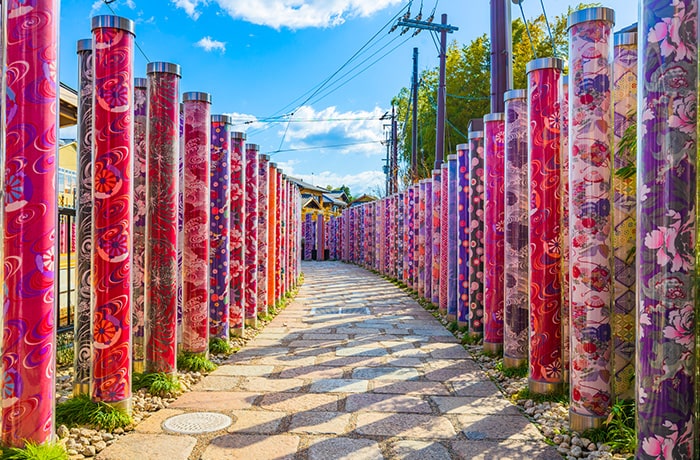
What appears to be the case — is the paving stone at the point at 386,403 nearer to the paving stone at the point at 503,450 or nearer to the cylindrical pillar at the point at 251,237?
the paving stone at the point at 503,450

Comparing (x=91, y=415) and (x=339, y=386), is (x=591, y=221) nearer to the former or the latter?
(x=339, y=386)

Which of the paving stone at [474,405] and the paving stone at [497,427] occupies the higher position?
the paving stone at [497,427]

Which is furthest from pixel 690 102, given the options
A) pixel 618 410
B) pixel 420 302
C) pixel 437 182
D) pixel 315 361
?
pixel 420 302

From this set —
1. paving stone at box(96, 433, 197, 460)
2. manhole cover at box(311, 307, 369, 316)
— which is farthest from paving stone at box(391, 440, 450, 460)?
manhole cover at box(311, 307, 369, 316)

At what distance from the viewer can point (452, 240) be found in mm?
7137

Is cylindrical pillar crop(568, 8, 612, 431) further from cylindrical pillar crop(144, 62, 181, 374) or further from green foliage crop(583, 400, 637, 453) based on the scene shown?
cylindrical pillar crop(144, 62, 181, 374)

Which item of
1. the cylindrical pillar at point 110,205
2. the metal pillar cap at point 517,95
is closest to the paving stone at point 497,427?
the cylindrical pillar at point 110,205

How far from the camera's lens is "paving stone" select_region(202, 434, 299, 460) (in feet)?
8.96

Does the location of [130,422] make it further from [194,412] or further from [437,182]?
[437,182]

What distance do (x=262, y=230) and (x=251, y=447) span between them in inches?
194

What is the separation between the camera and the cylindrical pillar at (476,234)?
227 inches

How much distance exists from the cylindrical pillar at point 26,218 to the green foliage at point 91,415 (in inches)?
18.8

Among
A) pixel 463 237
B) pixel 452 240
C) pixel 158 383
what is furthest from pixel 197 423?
pixel 452 240

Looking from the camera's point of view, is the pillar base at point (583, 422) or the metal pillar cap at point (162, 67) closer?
the pillar base at point (583, 422)
